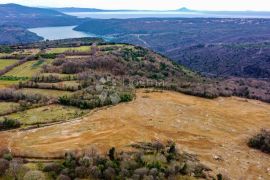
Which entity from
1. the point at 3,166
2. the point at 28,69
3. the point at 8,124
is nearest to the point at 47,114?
the point at 8,124

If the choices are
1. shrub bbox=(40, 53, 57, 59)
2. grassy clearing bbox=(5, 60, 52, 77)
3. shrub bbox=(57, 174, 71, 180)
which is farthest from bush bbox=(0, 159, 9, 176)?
shrub bbox=(40, 53, 57, 59)

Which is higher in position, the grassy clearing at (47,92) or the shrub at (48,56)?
the shrub at (48,56)

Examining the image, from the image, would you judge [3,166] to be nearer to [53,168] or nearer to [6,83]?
[53,168]

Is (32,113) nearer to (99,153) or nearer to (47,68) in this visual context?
(99,153)

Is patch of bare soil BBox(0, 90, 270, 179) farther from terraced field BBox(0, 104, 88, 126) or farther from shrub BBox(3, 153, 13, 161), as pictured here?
shrub BBox(3, 153, 13, 161)

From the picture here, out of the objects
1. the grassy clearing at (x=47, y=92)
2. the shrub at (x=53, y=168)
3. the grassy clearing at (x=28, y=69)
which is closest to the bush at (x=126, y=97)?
the grassy clearing at (x=47, y=92)

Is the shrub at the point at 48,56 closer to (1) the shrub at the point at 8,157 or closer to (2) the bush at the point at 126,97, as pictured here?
(2) the bush at the point at 126,97

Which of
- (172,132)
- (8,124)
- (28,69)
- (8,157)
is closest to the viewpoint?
(8,157)
